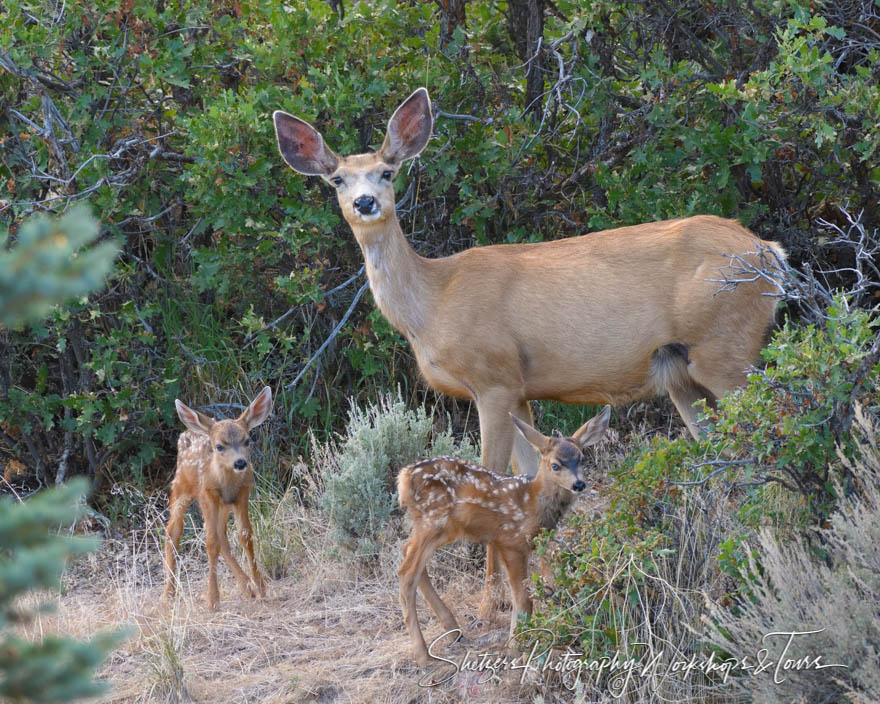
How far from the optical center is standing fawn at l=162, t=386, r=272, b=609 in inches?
258

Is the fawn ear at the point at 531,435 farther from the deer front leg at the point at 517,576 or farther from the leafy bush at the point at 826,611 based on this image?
the leafy bush at the point at 826,611

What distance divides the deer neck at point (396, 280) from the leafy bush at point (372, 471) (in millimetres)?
835

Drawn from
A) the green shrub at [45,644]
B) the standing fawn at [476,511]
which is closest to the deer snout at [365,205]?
the standing fawn at [476,511]

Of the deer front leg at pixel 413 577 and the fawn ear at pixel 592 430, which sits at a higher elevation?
Answer: the fawn ear at pixel 592 430

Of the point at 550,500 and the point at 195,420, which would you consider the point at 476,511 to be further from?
the point at 195,420

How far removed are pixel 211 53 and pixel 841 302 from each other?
17.8 ft

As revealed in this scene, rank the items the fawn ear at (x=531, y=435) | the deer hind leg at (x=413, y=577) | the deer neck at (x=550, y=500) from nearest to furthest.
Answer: the deer hind leg at (x=413, y=577)
the deer neck at (x=550, y=500)
the fawn ear at (x=531, y=435)

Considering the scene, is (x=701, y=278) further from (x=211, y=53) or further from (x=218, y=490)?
(x=211, y=53)

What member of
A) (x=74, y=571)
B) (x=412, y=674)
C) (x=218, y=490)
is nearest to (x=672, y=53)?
(x=218, y=490)

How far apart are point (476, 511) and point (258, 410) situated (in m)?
1.96

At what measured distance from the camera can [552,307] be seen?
6.95 m

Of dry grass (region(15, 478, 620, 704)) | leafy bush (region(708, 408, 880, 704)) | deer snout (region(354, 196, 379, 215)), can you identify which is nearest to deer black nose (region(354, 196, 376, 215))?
deer snout (region(354, 196, 379, 215))

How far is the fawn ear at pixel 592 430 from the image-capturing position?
20.6 feet

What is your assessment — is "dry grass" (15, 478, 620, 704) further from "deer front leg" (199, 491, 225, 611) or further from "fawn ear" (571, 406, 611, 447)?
"fawn ear" (571, 406, 611, 447)
